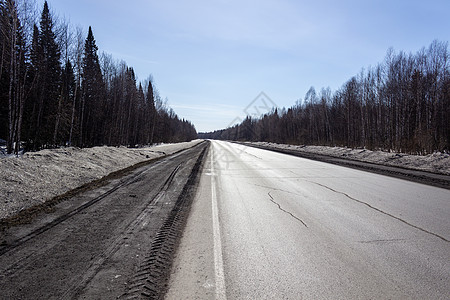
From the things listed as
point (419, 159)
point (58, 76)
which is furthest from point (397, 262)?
point (58, 76)

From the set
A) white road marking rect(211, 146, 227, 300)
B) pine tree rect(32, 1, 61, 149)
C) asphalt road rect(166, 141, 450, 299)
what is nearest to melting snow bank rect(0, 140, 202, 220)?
asphalt road rect(166, 141, 450, 299)

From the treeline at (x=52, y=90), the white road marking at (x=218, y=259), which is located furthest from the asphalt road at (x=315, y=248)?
the treeline at (x=52, y=90)

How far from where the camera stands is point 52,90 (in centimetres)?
3038

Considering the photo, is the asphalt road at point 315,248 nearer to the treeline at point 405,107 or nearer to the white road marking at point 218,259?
the white road marking at point 218,259

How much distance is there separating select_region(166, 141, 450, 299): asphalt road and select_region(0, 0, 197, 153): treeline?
18.1m

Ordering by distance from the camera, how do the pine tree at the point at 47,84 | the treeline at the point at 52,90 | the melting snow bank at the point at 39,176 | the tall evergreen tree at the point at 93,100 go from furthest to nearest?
1. the tall evergreen tree at the point at 93,100
2. the pine tree at the point at 47,84
3. the treeline at the point at 52,90
4. the melting snow bank at the point at 39,176

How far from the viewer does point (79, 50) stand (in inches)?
1021

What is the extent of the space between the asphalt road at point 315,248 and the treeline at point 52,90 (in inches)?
714

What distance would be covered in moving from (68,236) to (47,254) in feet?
2.18

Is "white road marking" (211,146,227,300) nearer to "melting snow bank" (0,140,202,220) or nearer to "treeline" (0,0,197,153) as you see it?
"melting snow bank" (0,140,202,220)

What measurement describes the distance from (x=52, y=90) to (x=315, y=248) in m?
35.9

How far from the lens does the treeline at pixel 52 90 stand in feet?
56.7

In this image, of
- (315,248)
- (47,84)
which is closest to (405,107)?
(315,248)

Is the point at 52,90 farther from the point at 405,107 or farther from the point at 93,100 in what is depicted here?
the point at 405,107
